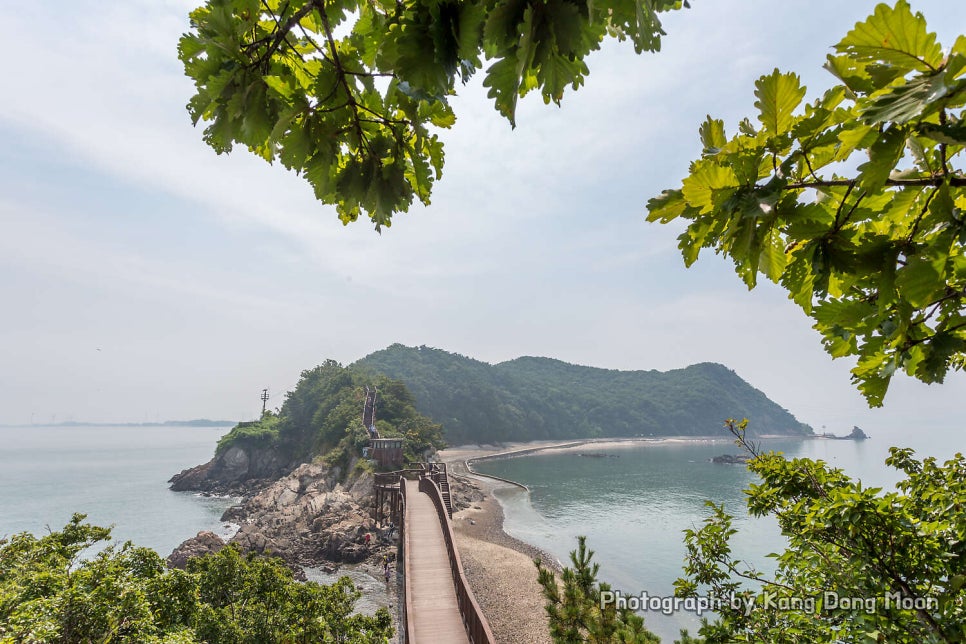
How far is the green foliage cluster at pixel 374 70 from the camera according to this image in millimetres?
918

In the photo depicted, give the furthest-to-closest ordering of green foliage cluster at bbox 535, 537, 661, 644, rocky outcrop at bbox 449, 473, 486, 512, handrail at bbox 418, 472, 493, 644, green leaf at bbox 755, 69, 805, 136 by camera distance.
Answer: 1. rocky outcrop at bbox 449, 473, 486, 512
2. handrail at bbox 418, 472, 493, 644
3. green foliage cluster at bbox 535, 537, 661, 644
4. green leaf at bbox 755, 69, 805, 136

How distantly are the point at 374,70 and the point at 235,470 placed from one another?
2531 inches

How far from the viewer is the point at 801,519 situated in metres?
3.98

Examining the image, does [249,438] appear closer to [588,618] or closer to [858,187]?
[588,618]

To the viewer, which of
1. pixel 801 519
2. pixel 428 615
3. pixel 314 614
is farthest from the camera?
pixel 428 615

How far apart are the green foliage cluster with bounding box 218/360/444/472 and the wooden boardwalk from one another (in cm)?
2321

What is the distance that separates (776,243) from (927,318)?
0.56 metres

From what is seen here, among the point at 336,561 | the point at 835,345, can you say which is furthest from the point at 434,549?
the point at 835,345

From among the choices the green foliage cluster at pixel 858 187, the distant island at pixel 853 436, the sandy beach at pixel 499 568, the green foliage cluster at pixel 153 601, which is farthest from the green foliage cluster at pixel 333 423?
the distant island at pixel 853 436

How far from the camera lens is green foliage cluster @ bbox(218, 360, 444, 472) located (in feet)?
144

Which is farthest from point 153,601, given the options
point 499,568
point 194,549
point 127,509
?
point 127,509

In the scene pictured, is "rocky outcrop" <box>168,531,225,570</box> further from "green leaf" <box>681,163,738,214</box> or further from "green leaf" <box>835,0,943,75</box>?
"green leaf" <box>835,0,943,75</box>

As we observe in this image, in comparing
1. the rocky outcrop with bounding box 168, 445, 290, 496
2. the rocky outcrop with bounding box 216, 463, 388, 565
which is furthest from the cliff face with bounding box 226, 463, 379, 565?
the rocky outcrop with bounding box 168, 445, 290, 496

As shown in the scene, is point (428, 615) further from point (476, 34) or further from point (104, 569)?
point (476, 34)
